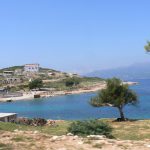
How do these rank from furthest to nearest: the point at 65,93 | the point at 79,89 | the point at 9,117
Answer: the point at 79,89 → the point at 65,93 → the point at 9,117

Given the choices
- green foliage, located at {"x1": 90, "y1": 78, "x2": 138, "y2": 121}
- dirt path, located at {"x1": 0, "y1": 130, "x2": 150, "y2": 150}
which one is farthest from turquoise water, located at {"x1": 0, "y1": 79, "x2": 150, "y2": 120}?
dirt path, located at {"x1": 0, "y1": 130, "x2": 150, "y2": 150}

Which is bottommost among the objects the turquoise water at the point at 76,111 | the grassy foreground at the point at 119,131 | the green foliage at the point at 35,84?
the turquoise water at the point at 76,111

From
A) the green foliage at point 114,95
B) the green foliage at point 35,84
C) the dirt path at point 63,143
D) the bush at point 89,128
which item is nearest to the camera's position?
the dirt path at point 63,143

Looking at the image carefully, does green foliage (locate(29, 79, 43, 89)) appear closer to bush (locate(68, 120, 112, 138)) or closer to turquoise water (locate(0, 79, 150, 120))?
turquoise water (locate(0, 79, 150, 120))

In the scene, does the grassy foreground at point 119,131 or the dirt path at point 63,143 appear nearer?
the dirt path at point 63,143

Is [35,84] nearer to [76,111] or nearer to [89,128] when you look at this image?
[76,111]

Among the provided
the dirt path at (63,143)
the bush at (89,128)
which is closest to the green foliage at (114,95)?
the bush at (89,128)

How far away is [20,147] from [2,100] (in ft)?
461

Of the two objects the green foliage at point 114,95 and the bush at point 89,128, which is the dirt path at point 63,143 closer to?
the bush at point 89,128

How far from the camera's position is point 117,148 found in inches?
699

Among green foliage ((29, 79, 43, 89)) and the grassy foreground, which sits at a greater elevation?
green foliage ((29, 79, 43, 89))

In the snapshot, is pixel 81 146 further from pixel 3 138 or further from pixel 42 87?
pixel 42 87

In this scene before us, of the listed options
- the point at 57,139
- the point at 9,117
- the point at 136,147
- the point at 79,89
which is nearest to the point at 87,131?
the point at 57,139

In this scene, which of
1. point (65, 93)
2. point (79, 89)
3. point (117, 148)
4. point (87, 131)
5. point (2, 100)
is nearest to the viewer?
point (117, 148)
